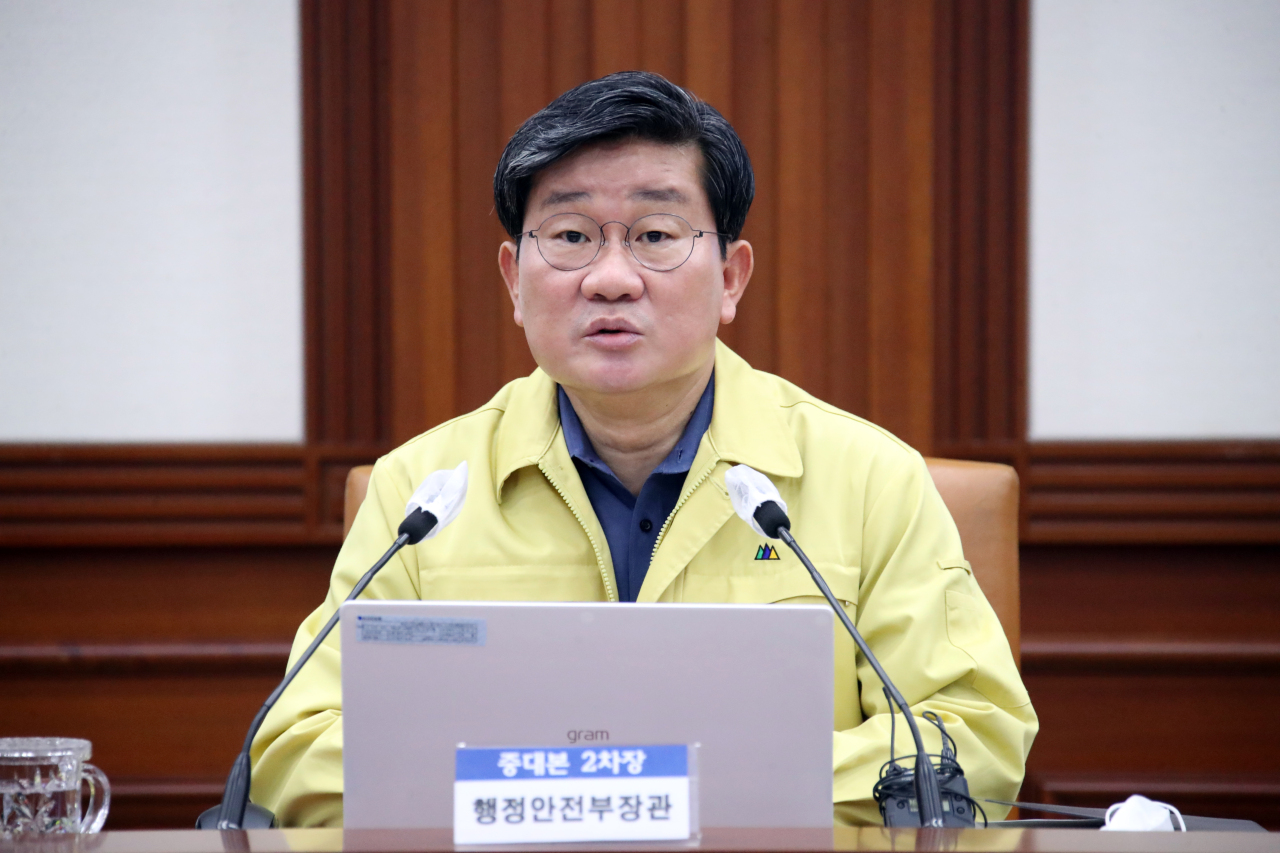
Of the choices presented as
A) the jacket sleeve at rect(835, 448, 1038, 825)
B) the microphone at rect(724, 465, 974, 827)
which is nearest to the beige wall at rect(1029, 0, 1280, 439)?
the jacket sleeve at rect(835, 448, 1038, 825)

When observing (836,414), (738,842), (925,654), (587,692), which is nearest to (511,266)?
(836,414)

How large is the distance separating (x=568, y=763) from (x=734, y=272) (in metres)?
0.99

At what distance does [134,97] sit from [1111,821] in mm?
2279

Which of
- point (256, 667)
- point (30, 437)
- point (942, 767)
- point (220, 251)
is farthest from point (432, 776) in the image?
point (30, 437)

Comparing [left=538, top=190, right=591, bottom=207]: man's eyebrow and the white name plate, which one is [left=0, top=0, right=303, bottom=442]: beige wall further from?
the white name plate

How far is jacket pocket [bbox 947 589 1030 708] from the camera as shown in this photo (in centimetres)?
132

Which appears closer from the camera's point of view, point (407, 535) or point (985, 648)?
point (407, 535)

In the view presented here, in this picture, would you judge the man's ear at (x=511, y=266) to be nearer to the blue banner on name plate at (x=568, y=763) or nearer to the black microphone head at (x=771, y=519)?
the black microphone head at (x=771, y=519)

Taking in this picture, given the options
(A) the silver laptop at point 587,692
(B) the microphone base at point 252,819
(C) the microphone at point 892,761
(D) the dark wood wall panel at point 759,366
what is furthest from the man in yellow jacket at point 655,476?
(D) the dark wood wall panel at point 759,366

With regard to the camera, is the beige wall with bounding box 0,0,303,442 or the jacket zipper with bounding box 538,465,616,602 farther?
the beige wall with bounding box 0,0,303,442

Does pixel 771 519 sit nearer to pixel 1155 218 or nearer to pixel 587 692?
pixel 587 692

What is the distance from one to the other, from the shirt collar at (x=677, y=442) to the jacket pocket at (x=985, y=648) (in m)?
0.42

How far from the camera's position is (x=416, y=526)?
105 cm

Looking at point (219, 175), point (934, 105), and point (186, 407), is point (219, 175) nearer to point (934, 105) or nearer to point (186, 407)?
point (186, 407)
